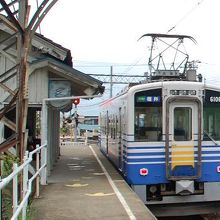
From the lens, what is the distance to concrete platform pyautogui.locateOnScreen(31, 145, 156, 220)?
329 inches

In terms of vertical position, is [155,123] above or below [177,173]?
above

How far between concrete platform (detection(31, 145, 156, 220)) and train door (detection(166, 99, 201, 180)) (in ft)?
4.22

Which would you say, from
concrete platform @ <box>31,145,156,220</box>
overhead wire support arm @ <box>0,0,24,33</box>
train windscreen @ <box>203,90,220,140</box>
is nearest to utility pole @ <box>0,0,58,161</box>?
overhead wire support arm @ <box>0,0,24,33</box>

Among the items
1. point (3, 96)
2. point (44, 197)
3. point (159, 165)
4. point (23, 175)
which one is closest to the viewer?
point (23, 175)

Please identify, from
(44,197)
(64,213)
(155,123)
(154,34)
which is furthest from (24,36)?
(154,34)

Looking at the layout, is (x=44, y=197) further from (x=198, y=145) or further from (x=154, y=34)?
(x=154, y=34)

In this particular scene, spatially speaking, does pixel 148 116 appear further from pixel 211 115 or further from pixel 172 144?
pixel 211 115

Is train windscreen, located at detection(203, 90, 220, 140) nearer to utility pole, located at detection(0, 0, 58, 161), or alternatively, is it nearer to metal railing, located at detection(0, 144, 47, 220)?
metal railing, located at detection(0, 144, 47, 220)

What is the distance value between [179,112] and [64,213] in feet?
13.9

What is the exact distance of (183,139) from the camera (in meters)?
11.4

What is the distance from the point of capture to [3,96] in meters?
12.1

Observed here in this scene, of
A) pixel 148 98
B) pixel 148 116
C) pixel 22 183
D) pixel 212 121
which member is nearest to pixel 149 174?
pixel 148 116

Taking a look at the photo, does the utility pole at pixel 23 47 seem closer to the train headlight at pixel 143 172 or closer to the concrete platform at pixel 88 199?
the concrete platform at pixel 88 199

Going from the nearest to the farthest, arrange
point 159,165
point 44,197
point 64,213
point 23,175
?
point 23,175
point 64,213
point 44,197
point 159,165
